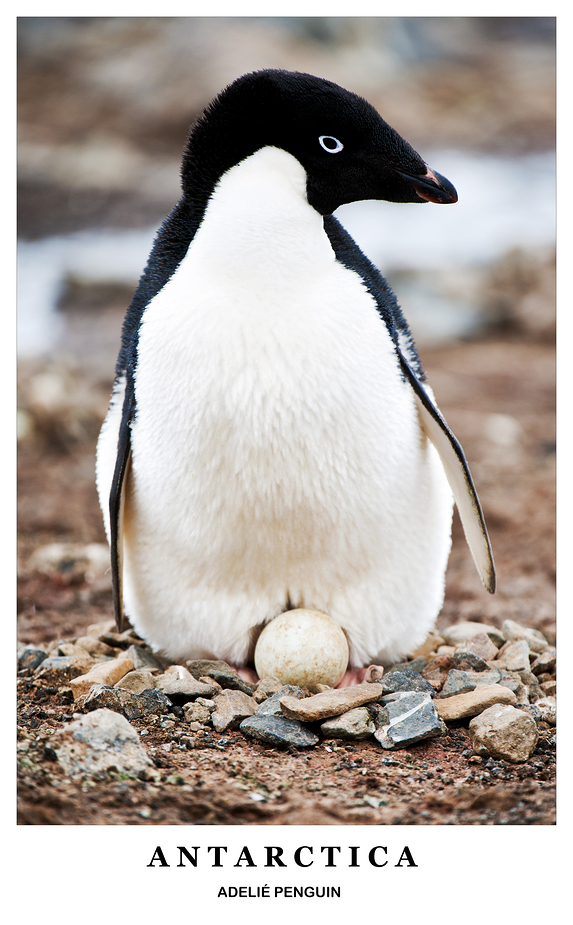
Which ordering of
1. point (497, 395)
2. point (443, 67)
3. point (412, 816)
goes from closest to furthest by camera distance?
1. point (412, 816)
2. point (443, 67)
3. point (497, 395)

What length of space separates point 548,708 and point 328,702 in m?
0.38

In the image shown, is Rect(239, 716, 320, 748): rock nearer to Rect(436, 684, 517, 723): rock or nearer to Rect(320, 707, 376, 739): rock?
Rect(320, 707, 376, 739): rock

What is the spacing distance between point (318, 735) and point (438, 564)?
15.9 inches

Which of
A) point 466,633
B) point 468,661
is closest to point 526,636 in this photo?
point 466,633

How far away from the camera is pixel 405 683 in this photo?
1175mm

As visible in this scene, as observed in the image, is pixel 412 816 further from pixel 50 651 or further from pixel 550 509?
pixel 550 509

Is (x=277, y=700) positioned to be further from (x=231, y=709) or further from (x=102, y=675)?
(x=102, y=675)

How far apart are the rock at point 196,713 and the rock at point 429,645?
1.52 feet

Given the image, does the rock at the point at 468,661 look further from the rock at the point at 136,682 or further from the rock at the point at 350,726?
the rock at the point at 136,682

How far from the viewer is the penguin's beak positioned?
1.12m

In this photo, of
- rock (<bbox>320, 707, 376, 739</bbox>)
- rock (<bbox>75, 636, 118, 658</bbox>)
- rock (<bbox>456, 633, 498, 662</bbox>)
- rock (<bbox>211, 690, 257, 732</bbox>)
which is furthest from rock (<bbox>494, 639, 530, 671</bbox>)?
rock (<bbox>75, 636, 118, 658</bbox>)

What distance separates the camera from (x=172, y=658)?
1.33 meters

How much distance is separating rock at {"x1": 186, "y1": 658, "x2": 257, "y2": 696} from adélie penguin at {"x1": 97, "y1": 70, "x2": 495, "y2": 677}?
0.11ft

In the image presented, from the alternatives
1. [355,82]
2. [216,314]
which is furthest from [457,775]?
[355,82]
